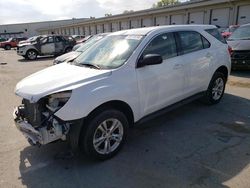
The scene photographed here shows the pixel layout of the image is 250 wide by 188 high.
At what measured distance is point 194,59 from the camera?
16.4 feet

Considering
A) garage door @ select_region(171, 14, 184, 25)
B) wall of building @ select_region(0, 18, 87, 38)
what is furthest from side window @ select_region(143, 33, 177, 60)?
wall of building @ select_region(0, 18, 87, 38)

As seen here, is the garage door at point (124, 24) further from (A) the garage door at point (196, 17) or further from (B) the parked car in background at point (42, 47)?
(B) the parked car in background at point (42, 47)

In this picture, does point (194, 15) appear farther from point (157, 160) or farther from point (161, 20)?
point (157, 160)

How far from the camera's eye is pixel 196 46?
5.18 metres

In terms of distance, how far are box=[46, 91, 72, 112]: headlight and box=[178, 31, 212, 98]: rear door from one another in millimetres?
2395

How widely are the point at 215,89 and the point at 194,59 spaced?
1.32 metres

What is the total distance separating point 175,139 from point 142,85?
3.75 ft

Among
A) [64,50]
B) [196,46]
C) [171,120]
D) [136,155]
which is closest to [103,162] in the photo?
[136,155]

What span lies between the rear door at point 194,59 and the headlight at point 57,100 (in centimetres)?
240

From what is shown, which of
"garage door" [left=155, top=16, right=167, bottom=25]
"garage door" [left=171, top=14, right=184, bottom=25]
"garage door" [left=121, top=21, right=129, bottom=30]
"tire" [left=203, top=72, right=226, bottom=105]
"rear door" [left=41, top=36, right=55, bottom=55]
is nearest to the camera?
"tire" [left=203, top=72, right=226, bottom=105]

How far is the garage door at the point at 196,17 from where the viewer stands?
26783 mm

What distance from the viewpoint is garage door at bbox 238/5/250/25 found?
22.2 m

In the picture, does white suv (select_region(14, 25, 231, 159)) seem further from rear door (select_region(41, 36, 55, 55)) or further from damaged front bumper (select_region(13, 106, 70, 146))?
rear door (select_region(41, 36, 55, 55))

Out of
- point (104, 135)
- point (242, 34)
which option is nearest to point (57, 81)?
point (104, 135)
